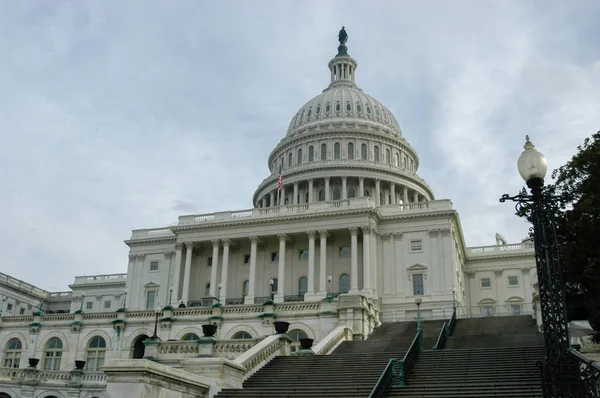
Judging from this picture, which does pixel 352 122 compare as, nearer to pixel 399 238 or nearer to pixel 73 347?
pixel 399 238

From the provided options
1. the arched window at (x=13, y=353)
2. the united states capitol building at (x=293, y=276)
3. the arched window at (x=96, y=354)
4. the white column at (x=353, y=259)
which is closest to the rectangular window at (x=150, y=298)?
the united states capitol building at (x=293, y=276)

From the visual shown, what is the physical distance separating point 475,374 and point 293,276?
2014 inches

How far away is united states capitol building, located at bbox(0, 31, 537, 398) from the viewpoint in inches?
1731

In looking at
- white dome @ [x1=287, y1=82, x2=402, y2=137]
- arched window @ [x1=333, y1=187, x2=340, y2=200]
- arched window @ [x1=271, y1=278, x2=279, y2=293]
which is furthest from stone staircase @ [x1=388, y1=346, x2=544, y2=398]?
white dome @ [x1=287, y1=82, x2=402, y2=137]

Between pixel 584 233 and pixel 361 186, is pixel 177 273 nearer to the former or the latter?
pixel 361 186

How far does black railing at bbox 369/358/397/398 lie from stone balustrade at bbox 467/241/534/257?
68518mm

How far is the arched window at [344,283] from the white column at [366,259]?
3867 mm

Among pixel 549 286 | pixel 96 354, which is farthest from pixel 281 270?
pixel 549 286

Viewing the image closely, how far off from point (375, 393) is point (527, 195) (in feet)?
28.1

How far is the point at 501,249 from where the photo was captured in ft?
290

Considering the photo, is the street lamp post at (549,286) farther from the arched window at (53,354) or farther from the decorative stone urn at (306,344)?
the arched window at (53,354)

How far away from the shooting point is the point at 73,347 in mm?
51906

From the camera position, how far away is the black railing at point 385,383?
19986 mm

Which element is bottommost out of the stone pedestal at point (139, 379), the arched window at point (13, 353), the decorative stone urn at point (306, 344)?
the stone pedestal at point (139, 379)
